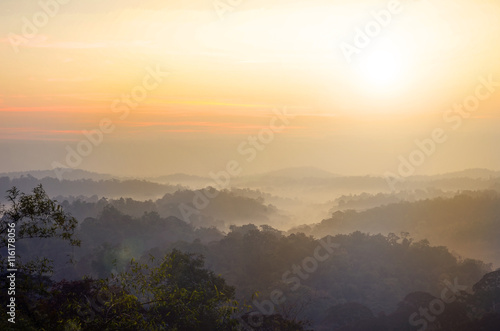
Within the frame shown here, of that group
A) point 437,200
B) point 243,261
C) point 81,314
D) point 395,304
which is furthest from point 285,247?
point 437,200

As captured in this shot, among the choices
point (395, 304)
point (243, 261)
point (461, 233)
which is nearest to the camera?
point (395, 304)

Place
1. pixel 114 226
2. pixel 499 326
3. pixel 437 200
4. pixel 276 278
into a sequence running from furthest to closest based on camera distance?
pixel 437 200, pixel 114 226, pixel 276 278, pixel 499 326

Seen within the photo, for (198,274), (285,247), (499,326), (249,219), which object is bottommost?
(499,326)

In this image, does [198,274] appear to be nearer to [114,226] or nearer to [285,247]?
[285,247]

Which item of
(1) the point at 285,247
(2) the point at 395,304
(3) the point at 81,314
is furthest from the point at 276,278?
(3) the point at 81,314

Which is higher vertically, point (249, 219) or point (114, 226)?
point (249, 219)

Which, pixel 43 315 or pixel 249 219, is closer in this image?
pixel 43 315

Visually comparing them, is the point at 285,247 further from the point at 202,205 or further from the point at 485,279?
the point at 202,205
